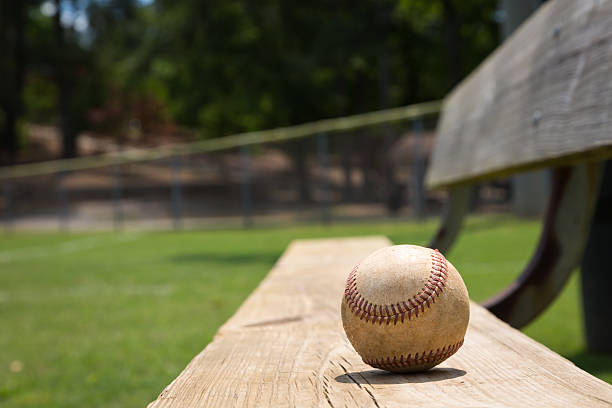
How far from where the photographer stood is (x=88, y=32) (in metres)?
40.0

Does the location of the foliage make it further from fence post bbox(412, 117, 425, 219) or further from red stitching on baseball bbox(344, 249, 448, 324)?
red stitching on baseball bbox(344, 249, 448, 324)

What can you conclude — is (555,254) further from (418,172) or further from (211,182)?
(211,182)

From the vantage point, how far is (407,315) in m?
1.48

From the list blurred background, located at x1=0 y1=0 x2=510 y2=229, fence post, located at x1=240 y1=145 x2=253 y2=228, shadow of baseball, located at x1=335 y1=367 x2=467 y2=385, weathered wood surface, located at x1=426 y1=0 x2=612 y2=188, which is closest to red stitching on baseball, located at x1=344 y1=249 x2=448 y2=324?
shadow of baseball, located at x1=335 y1=367 x2=467 y2=385

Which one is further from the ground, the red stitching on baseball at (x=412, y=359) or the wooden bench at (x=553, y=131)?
the wooden bench at (x=553, y=131)

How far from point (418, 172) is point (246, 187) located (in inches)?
220

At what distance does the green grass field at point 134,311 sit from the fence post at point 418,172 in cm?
295

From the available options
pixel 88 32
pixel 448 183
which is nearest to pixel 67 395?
pixel 448 183

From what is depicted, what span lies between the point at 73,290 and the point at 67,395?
4.40 meters

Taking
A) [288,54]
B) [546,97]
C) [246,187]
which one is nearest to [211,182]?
[246,187]

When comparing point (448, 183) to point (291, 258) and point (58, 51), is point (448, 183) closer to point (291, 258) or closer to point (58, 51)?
point (291, 258)

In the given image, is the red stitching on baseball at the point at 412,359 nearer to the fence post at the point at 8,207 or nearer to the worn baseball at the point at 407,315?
the worn baseball at the point at 407,315

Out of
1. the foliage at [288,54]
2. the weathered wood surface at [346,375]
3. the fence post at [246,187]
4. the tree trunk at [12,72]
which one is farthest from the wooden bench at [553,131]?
the tree trunk at [12,72]

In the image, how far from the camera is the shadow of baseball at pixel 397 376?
141 centimetres
